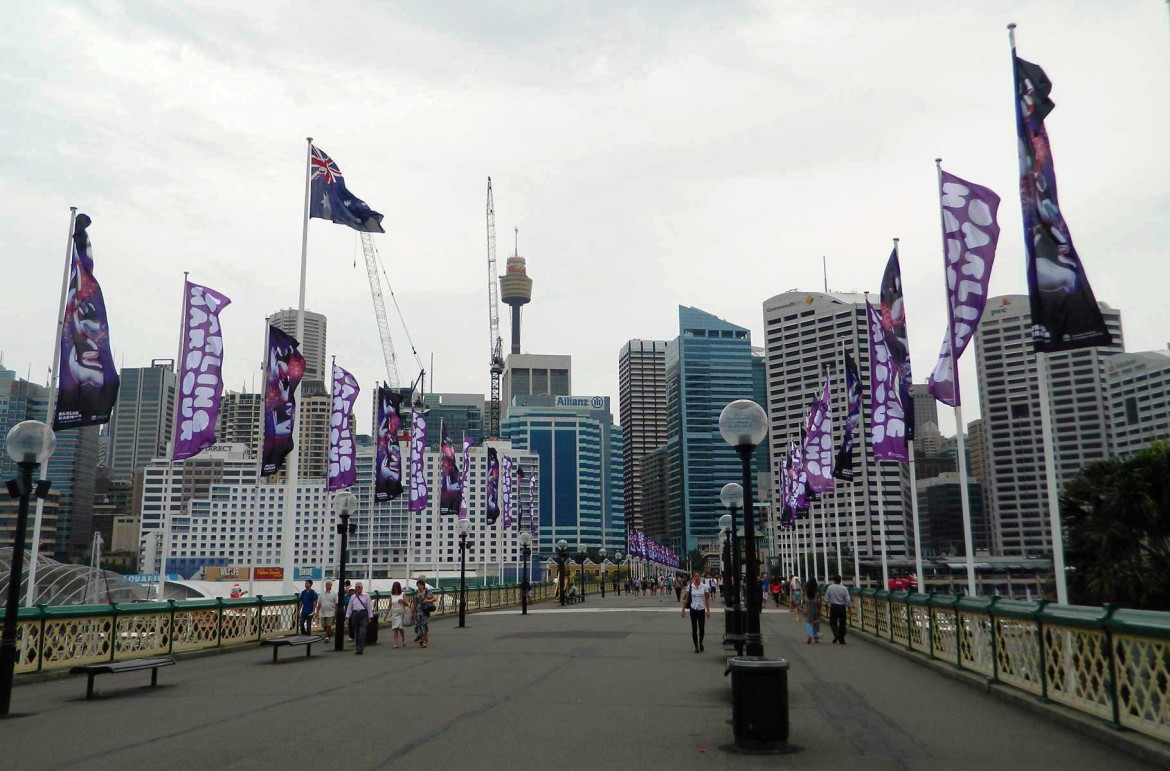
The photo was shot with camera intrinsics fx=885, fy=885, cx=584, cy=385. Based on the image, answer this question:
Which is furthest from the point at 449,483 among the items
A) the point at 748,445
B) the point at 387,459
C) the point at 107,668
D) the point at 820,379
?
the point at 820,379

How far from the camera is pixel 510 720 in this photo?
10.5m

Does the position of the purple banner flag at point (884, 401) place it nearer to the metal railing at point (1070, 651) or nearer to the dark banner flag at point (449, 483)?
the metal railing at point (1070, 651)

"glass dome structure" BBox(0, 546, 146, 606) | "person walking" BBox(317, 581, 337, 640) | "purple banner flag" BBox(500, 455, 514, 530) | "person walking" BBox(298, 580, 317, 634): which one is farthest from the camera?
"purple banner flag" BBox(500, 455, 514, 530)

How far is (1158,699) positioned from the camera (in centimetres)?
828

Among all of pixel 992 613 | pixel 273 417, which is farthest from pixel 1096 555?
pixel 273 417

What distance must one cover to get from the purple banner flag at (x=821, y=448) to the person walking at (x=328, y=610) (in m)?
17.2

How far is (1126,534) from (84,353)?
3352cm

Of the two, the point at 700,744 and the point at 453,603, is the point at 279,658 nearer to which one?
the point at 700,744

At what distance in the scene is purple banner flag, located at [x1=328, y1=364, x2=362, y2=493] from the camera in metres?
27.7

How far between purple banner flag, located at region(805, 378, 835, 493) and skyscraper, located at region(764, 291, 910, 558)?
21593 mm

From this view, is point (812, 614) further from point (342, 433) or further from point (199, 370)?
point (199, 370)

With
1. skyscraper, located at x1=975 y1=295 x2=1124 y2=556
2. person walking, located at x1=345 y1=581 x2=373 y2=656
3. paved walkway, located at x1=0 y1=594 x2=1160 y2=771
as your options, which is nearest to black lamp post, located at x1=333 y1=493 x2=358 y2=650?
person walking, located at x1=345 y1=581 x2=373 y2=656

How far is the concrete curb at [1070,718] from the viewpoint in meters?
8.02

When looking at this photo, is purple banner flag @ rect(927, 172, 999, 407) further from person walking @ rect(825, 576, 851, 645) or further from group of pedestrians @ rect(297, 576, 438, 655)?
group of pedestrians @ rect(297, 576, 438, 655)
